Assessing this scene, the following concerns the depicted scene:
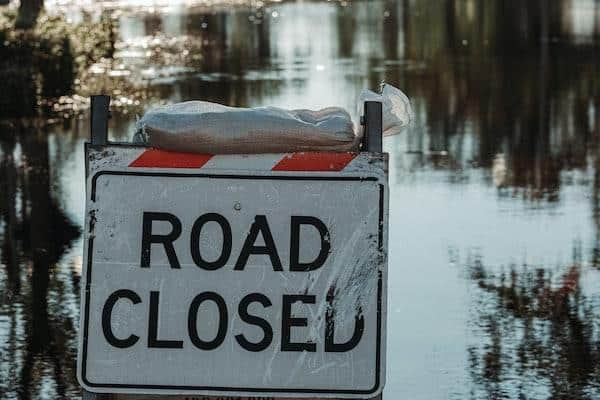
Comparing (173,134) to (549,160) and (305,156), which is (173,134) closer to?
(305,156)

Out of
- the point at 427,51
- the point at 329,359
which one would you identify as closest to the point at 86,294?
the point at 329,359

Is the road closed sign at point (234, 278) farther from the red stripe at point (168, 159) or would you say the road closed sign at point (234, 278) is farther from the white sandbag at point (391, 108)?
the white sandbag at point (391, 108)

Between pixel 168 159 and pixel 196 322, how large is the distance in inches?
18.7

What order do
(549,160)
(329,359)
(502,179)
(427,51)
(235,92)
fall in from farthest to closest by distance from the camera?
(427,51) < (235,92) < (549,160) < (502,179) < (329,359)

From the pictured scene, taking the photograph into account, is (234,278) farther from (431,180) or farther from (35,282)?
(431,180)

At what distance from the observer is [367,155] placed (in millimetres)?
4535

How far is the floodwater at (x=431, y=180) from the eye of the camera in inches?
320

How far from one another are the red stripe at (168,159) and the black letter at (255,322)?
0.41 metres

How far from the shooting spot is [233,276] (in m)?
4.49

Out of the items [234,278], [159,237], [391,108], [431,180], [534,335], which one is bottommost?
[534,335]

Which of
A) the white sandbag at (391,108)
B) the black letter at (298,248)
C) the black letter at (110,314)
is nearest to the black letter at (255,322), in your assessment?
the black letter at (298,248)

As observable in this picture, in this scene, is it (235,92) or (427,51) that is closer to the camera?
(235,92)

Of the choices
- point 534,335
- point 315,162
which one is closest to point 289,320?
point 315,162

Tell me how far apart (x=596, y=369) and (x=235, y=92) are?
12.6 metres
